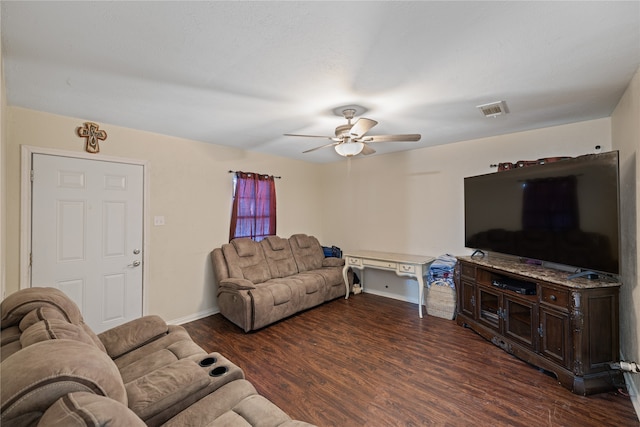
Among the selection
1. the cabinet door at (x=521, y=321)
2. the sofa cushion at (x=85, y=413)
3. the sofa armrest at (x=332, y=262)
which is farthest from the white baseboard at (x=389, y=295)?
the sofa cushion at (x=85, y=413)

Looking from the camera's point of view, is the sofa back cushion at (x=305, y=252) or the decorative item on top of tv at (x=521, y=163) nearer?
the decorative item on top of tv at (x=521, y=163)

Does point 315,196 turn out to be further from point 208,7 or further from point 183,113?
point 208,7

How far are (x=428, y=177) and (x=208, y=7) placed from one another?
3.70m

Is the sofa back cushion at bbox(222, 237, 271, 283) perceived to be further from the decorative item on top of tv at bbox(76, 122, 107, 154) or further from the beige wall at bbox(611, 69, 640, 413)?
the beige wall at bbox(611, 69, 640, 413)

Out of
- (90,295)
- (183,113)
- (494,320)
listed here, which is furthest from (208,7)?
(494,320)

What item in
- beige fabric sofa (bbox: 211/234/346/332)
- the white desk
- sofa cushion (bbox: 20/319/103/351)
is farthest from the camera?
the white desk

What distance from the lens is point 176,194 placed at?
3.64m

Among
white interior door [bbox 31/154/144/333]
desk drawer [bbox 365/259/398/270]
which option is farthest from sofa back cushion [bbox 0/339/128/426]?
desk drawer [bbox 365/259/398/270]

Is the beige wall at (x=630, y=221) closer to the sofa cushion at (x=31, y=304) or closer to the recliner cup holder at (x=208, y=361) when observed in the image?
the recliner cup holder at (x=208, y=361)

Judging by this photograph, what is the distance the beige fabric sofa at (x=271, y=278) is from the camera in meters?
3.39

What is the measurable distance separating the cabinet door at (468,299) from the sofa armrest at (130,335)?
3.24 meters

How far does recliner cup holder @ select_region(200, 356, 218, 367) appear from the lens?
168 cm

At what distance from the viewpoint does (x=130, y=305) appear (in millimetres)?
3232

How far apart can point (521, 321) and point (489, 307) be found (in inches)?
16.1
